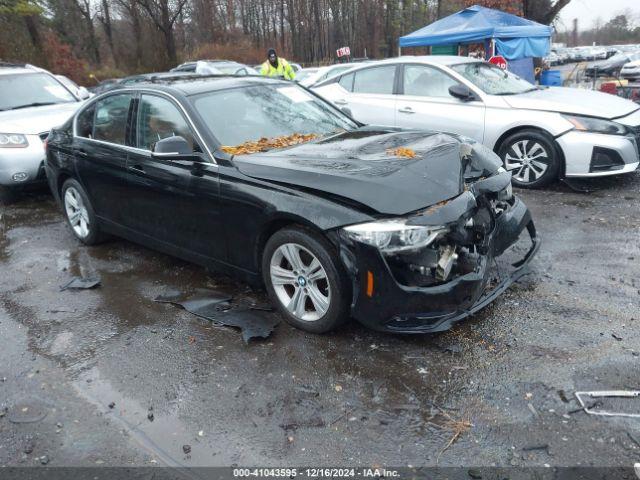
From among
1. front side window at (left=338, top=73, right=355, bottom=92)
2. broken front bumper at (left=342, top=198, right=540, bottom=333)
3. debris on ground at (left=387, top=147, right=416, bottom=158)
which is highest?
front side window at (left=338, top=73, right=355, bottom=92)

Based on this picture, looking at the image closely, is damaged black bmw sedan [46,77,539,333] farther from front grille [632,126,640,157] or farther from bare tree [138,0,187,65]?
bare tree [138,0,187,65]

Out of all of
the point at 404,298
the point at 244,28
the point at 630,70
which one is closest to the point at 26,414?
the point at 404,298

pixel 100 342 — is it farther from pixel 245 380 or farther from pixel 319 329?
pixel 319 329

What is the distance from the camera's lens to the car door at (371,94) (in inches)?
312

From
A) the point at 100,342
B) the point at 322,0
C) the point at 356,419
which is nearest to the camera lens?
the point at 356,419

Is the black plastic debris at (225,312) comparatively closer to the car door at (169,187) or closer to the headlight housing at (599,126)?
the car door at (169,187)

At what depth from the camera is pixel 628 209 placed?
5992 millimetres

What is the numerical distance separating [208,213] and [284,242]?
2.61ft

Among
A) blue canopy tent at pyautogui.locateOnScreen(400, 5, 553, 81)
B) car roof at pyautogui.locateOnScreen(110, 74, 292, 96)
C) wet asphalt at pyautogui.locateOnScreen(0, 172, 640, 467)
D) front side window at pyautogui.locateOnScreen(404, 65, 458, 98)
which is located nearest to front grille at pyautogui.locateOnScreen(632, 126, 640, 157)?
front side window at pyautogui.locateOnScreen(404, 65, 458, 98)

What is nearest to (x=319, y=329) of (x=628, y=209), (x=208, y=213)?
(x=208, y=213)

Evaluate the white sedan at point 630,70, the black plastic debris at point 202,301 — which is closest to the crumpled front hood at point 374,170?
the black plastic debris at point 202,301

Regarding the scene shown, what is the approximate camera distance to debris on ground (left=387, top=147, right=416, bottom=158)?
3.75 m

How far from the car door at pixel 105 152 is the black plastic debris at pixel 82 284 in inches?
23.9

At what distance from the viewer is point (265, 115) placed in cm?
459
